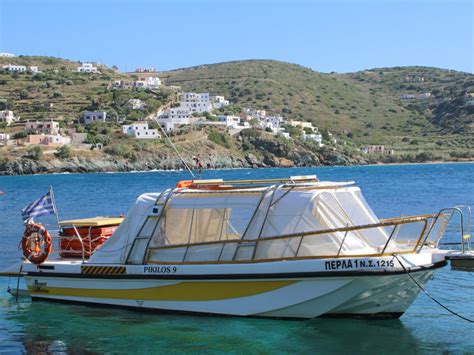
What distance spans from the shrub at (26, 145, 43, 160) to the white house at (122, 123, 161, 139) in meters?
20.4

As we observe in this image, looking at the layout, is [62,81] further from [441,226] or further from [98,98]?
[441,226]

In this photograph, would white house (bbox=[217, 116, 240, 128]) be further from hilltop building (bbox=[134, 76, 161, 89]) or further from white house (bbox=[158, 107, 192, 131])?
hilltop building (bbox=[134, 76, 161, 89])

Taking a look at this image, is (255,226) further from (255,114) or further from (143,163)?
(255,114)

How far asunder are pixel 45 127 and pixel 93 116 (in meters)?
15.8

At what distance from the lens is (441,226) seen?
48.4ft

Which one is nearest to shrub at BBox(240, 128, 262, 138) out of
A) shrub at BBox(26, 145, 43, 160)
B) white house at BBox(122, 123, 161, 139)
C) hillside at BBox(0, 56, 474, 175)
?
hillside at BBox(0, 56, 474, 175)

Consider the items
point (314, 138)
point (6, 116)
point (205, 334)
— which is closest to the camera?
point (205, 334)

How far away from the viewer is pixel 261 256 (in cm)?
1432

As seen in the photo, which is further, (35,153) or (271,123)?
(271,123)

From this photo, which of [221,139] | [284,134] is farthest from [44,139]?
[284,134]

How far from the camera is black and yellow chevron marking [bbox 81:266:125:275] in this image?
50.6 feet

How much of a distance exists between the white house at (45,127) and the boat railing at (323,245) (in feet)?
410

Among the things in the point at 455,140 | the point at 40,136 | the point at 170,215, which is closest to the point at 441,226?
the point at 170,215

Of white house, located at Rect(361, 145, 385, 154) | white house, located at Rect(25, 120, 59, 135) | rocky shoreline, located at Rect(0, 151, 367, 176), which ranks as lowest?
rocky shoreline, located at Rect(0, 151, 367, 176)
